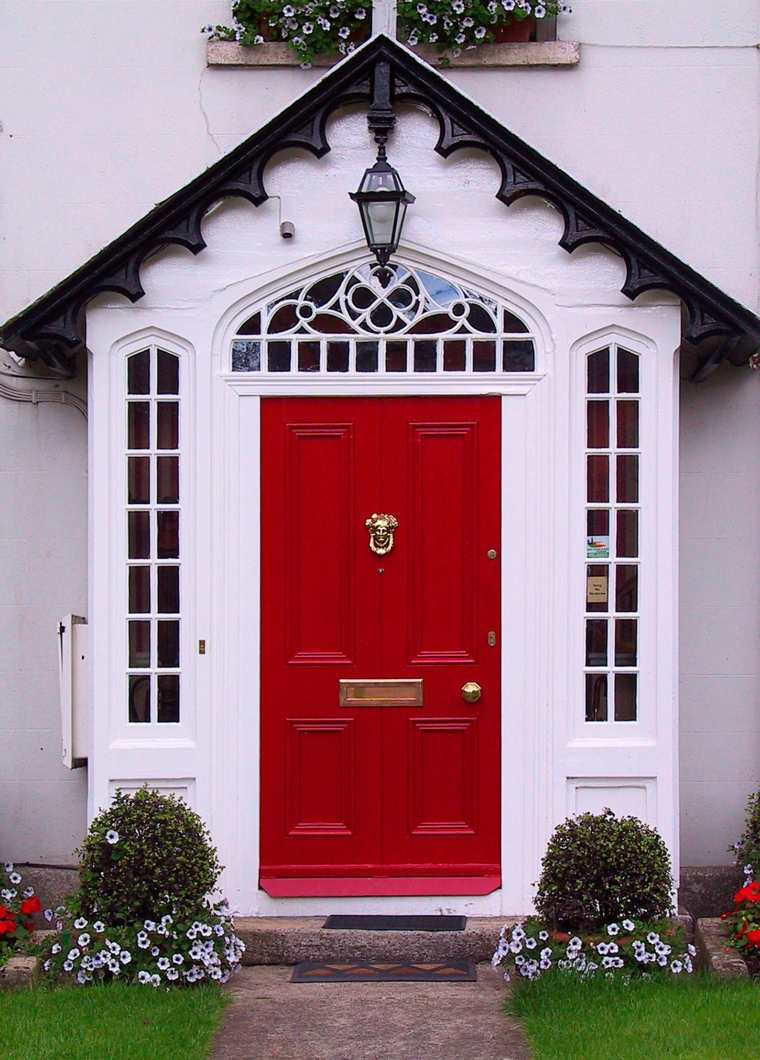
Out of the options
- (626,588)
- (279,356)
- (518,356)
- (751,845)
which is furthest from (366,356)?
(751,845)

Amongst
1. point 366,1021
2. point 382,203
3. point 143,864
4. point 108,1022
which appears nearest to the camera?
point 108,1022

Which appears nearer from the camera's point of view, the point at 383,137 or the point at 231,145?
the point at 383,137

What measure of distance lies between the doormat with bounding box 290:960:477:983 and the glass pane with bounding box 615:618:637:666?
1636 mm

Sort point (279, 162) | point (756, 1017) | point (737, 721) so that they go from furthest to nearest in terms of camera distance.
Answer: point (737, 721), point (279, 162), point (756, 1017)

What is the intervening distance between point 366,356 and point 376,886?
262cm

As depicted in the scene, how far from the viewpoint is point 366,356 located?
7391 millimetres

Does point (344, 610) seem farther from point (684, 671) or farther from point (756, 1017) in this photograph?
point (756, 1017)

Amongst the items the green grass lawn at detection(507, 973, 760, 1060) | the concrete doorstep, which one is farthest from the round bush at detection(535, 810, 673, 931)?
the concrete doorstep

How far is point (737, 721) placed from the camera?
7938 mm

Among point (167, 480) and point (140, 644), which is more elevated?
point (167, 480)

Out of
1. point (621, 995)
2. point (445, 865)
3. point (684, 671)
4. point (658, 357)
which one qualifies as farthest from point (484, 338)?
point (621, 995)

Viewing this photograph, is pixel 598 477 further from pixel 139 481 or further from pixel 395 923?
pixel 395 923

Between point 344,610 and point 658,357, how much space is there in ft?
6.53

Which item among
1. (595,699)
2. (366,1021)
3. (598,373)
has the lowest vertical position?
(366,1021)
